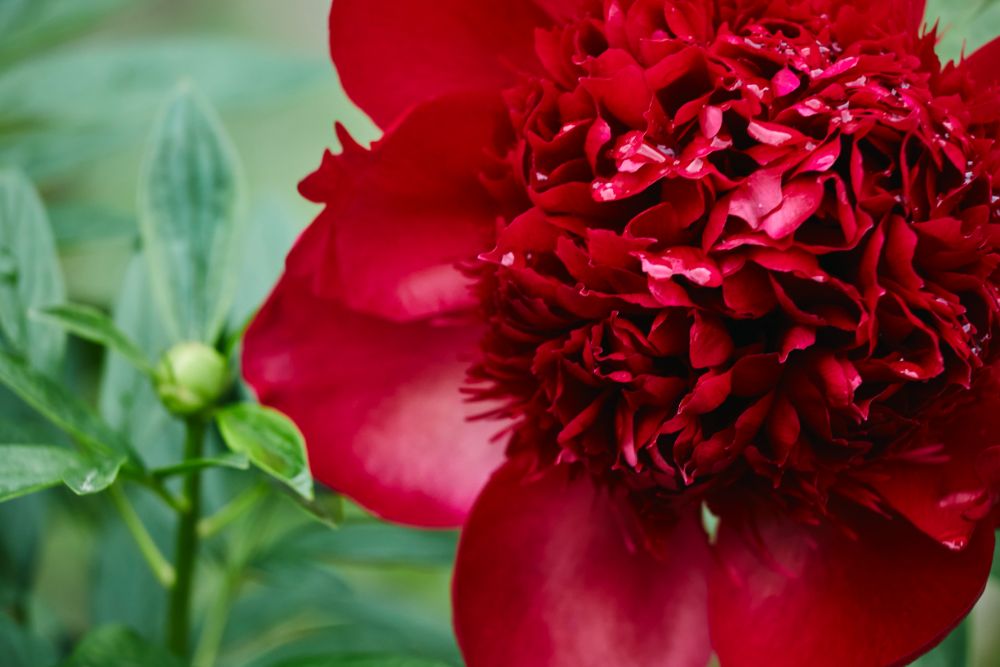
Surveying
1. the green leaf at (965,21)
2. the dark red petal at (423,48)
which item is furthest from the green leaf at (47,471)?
the green leaf at (965,21)

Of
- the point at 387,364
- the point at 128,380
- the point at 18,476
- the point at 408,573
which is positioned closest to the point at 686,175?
the point at 387,364

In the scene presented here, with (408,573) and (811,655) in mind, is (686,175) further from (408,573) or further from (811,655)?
(408,573)

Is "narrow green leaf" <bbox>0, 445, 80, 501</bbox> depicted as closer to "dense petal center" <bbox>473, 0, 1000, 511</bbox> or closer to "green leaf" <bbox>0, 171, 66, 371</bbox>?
"green leaf" <bbox>0, 171, 66, 371</bbox>

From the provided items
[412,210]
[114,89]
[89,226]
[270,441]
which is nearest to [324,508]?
[270,441]

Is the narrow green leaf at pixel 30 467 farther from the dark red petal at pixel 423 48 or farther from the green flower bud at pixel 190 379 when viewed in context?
the dark red petal at pixel 423 48

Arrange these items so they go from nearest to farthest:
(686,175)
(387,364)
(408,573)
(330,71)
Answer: (686,175), (387,364), (330,71), (408,573)
